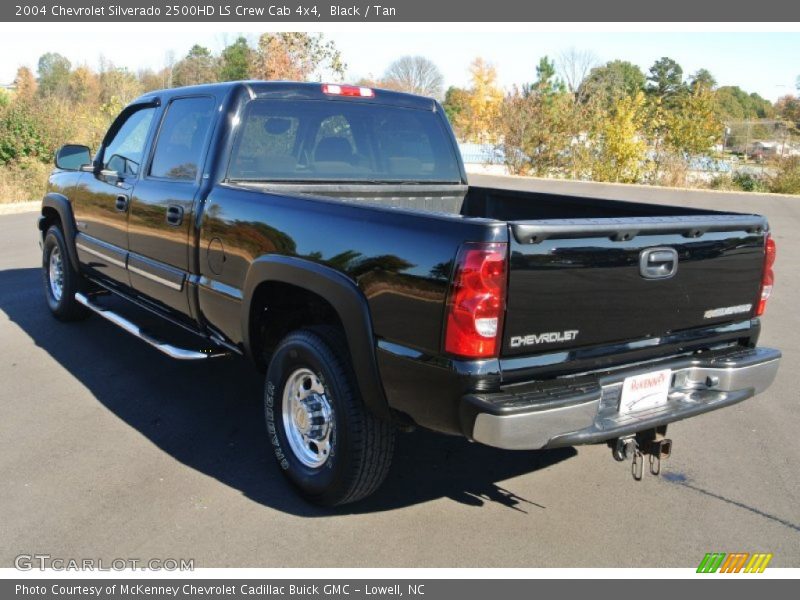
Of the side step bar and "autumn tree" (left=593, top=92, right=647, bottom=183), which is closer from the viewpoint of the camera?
the side step bar

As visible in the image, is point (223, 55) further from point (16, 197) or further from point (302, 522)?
point (302, 522)

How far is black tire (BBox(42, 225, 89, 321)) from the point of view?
21.4ft

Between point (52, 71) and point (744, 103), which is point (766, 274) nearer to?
point (52, 71)

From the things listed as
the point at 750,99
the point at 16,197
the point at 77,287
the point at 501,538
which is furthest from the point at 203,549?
the point at 750,99

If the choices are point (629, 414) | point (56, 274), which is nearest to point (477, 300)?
point (629, 414)

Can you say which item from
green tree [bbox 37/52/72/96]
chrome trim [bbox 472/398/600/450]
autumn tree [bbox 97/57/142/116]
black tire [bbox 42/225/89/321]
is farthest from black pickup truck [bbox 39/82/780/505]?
green tree [bbox 37/52/72/96]

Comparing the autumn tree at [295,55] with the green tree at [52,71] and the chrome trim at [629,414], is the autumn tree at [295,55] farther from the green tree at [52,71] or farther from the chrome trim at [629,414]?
the green tree at [52,71]

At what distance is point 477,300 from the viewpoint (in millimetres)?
2789

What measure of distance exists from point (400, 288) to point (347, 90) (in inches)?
93.5

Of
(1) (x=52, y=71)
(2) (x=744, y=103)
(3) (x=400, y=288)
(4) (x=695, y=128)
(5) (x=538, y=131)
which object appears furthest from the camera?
(2) (x=744, y=103)

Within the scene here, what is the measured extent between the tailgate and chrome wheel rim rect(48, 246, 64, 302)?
5.24 meters

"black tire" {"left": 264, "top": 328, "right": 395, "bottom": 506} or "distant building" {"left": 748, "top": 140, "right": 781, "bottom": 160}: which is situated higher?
"distant building" {"left": 748, "top": 140, "right": 781, "bottom": 160}

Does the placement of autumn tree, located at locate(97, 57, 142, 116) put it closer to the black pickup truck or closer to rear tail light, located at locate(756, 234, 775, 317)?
the black pickup truck

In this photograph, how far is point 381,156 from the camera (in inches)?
198
